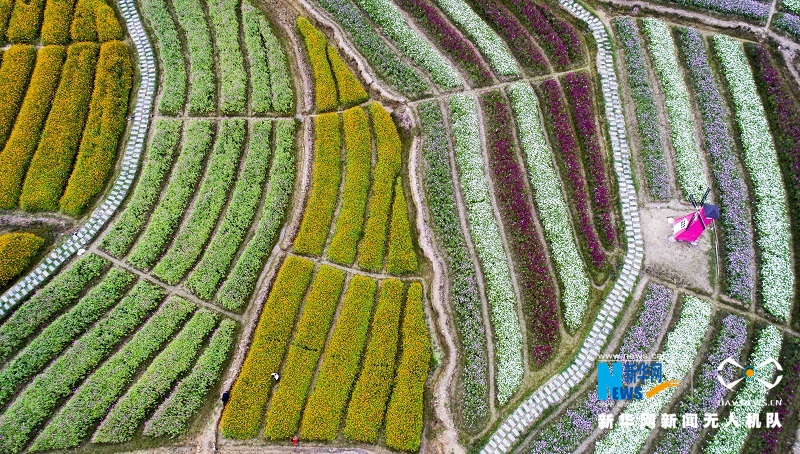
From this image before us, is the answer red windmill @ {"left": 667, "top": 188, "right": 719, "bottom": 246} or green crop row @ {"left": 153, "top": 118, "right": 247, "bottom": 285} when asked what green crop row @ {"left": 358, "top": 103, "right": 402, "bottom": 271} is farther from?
red windmill @ {"left": 667, "top": 188, "right": 719, "bottom": 246}

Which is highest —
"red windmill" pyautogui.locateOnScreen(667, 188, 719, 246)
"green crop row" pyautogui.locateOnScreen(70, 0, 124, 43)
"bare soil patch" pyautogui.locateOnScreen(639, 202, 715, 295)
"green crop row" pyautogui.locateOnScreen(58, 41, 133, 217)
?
"green crop row" pyautogui.locateOnScreen(70, 0, 124, 43)

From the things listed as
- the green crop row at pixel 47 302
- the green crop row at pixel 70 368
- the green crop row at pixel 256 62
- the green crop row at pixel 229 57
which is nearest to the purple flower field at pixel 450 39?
the green crop row at pixel 256 62

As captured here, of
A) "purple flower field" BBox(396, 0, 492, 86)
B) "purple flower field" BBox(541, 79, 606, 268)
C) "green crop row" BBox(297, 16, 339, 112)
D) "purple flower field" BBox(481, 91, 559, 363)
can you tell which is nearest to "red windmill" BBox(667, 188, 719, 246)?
"purple flower field" BBox(541, 79, 606, 268)

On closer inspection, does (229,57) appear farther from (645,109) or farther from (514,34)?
(645,109)

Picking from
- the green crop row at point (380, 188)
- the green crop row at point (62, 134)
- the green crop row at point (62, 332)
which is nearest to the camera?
the green crop row at point (62, 332)

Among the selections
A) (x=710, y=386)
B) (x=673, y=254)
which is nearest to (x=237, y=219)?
(x=673, y=254)

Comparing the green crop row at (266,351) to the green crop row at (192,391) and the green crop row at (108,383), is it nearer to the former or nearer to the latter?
the green crop row at (192,391)
